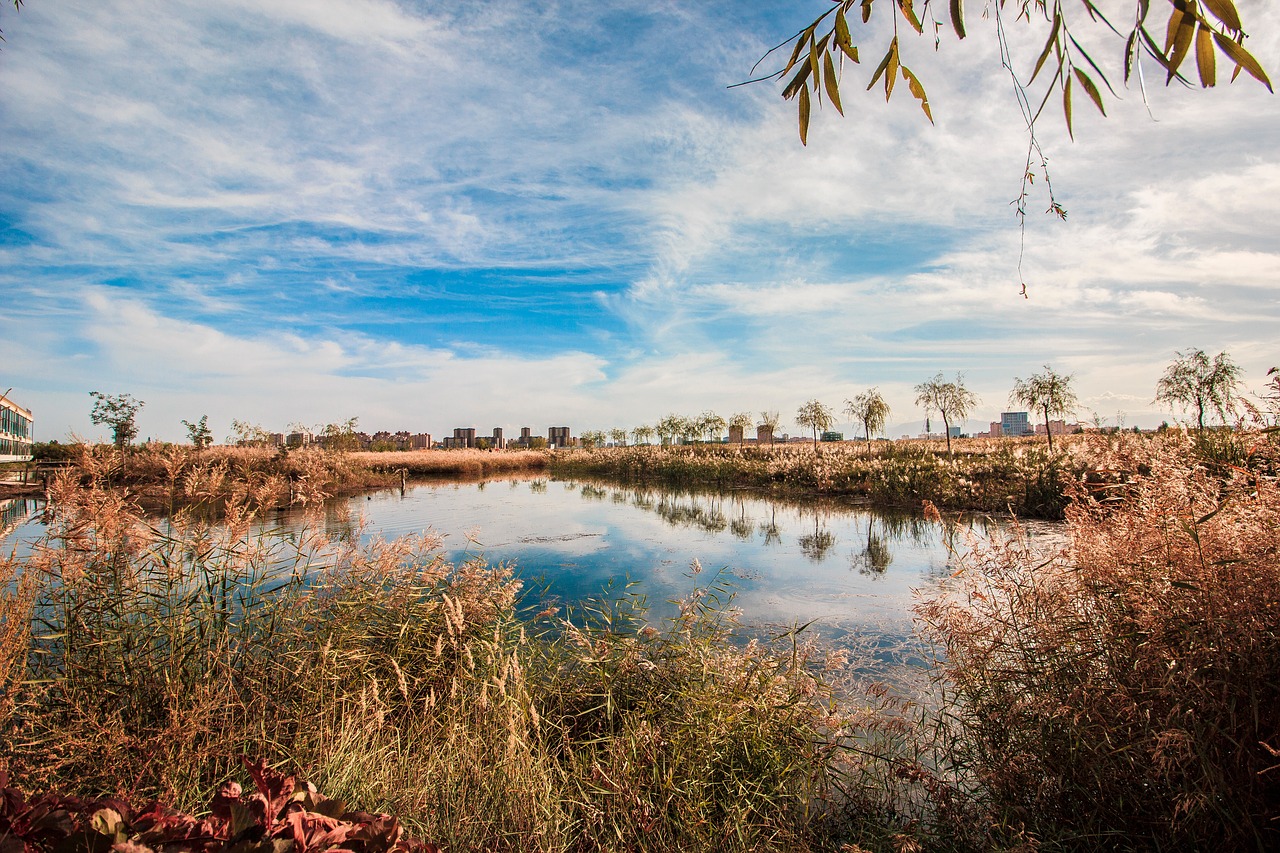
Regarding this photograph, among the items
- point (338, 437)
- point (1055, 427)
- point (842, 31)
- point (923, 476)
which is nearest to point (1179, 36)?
point (842, 31)

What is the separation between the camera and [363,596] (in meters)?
4.12

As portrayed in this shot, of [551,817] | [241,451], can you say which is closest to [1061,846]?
[551,817]

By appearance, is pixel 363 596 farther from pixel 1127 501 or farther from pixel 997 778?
pixel 1127 501

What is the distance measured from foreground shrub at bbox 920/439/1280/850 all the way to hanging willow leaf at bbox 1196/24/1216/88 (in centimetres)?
177

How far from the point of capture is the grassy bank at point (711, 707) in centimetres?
226

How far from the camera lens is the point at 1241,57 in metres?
1.11

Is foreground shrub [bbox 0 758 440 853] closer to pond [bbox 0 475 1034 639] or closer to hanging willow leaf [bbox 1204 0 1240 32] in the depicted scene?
hanging willow leaf [bbox 1204 0 1240 32]

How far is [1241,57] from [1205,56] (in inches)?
5.6

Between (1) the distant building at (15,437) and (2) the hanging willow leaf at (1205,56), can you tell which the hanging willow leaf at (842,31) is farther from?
(1) the distant building at (15,437)

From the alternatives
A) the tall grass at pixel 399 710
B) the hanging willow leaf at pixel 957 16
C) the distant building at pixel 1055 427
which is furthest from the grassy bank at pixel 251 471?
the distant building at pixel 1055 427

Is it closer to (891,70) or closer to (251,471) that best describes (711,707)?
(891,70)

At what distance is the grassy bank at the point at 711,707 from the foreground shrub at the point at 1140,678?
1 centimetres

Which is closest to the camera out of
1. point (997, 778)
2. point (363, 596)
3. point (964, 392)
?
point (997, 778)

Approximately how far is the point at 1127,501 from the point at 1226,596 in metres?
0.98
